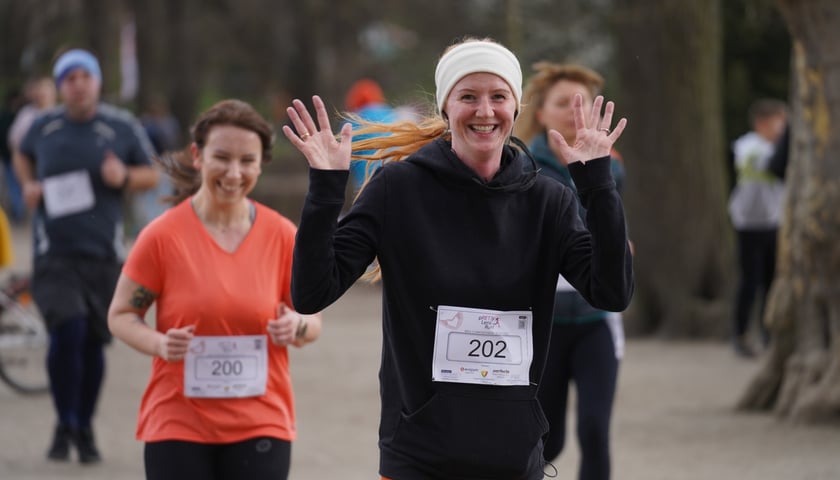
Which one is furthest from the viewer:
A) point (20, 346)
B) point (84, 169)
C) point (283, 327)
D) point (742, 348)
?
point (742, 348)

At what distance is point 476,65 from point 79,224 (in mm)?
5259

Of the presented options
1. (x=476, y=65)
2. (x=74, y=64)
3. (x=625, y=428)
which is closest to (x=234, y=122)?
(x=476, y=65)

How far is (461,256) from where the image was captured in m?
3.90

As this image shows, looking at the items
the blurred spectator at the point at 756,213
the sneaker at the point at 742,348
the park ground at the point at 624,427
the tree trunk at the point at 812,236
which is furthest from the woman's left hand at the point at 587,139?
the sneaker at the point at 742,348

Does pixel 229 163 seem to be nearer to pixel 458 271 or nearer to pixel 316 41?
pixel 458 271

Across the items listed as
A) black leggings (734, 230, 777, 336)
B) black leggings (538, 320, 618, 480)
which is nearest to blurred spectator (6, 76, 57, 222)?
black leggings (734, 230, 777, 336)

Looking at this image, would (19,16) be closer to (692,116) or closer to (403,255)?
(692,116)

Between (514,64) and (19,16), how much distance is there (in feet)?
138

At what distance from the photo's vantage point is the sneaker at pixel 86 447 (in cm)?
856

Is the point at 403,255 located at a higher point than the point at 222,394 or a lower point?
higher

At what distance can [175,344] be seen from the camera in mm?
5090

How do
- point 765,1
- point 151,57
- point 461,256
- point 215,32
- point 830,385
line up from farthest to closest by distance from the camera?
point 215,32 < point 151,57 < point 765,1 < point 830,385 < point 461,256

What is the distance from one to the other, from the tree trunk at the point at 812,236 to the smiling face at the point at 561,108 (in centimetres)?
319

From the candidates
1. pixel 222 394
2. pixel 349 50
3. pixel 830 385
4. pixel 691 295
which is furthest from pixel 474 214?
pixel 349 50
